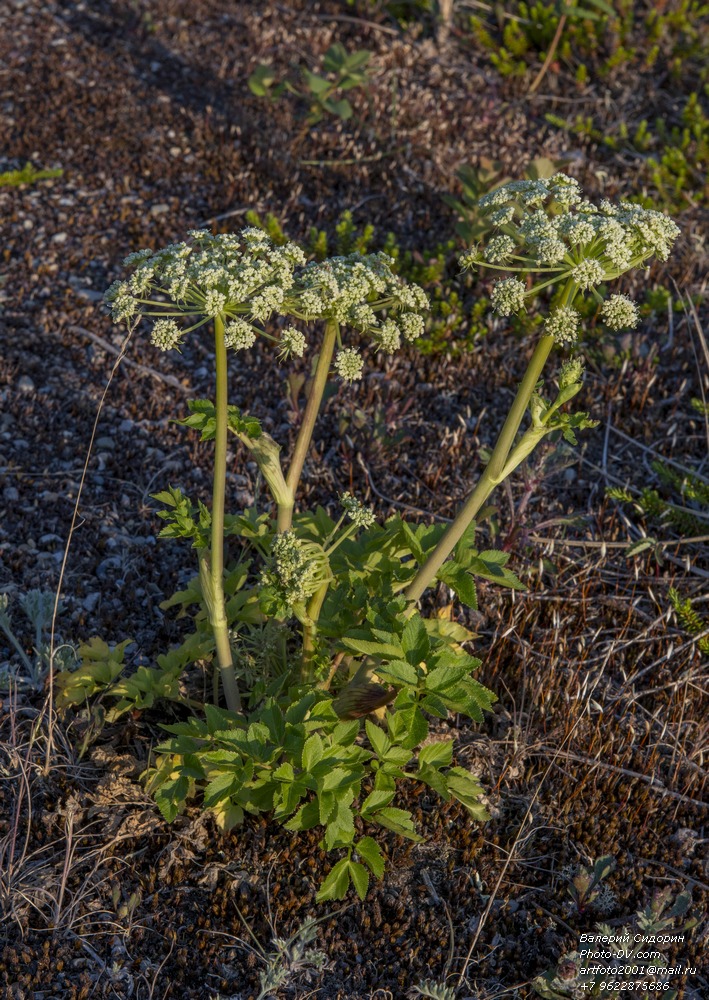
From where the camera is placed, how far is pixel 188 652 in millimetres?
3359

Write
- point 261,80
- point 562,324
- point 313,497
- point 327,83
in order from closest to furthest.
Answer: point 562,324 < point 313,497 < point 327,83 < point 261,80

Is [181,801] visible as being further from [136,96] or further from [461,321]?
[136,96]

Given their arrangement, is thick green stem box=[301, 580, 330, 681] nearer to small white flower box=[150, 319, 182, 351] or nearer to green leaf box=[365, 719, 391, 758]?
green leaf box=[365, 719, 391, 758]

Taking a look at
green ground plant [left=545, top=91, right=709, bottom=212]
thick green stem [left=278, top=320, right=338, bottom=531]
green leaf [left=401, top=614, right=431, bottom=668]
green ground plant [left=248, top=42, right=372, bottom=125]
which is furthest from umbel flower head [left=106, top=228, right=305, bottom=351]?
green ground plant [left=545, top=91, right=709, bottom=212]

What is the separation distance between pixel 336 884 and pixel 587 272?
1.90 m

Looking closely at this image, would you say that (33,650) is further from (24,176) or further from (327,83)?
(327,83)

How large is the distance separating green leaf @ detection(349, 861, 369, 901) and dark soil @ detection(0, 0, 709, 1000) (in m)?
0.36

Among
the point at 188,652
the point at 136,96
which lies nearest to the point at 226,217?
the point at 136,96

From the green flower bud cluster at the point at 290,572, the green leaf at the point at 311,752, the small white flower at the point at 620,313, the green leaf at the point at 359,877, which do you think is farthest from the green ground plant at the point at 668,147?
the green leaf at the point at 359,877

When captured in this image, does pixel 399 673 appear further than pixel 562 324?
Yes

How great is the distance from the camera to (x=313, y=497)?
462 centimetres

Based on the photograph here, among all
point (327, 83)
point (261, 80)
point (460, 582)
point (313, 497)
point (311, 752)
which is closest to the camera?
point (311, 752)

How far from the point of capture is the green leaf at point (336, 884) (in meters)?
2.76

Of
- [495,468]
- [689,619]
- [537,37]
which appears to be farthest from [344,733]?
[537,37]
